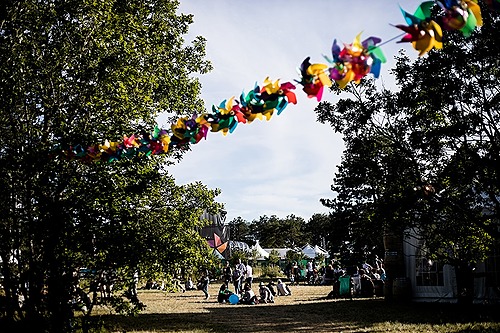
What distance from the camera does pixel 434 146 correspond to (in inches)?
394

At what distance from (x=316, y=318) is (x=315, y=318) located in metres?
0.03

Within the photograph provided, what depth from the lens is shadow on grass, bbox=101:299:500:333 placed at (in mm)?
10859

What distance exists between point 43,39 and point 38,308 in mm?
3957

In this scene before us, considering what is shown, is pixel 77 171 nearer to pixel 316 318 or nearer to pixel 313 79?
pixel 313 79

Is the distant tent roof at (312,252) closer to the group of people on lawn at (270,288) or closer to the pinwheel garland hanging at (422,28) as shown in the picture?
the group of people on lawn at (270,288)

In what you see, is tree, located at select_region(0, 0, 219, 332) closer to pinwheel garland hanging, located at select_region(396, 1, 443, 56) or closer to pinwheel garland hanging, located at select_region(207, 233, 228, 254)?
pinwheel garland hanging, located at select_region(396, 1, 443, 56)

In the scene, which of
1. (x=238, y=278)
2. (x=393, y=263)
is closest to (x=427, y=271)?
(x=393, y=263)

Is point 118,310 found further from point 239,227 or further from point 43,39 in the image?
point 239,227

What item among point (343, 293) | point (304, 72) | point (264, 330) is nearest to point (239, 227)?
point (343, 293)

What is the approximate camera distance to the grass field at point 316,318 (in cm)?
1065

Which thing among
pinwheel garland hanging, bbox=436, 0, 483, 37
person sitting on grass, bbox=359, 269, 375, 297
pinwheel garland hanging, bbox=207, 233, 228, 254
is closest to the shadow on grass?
person sitting on grass, bbox=359, 269, 375, 297

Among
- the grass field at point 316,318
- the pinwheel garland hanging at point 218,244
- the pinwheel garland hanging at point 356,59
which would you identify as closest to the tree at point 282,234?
the pinwheel garland hanging at point 218,244

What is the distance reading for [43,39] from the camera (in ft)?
26.1

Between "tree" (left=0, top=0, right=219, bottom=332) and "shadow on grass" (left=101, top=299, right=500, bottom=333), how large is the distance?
274cm
